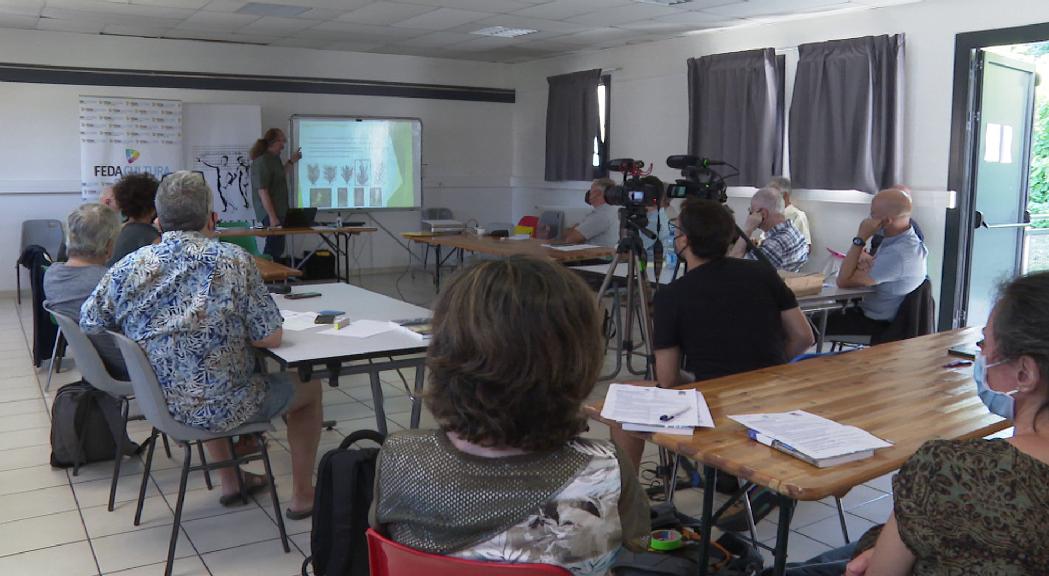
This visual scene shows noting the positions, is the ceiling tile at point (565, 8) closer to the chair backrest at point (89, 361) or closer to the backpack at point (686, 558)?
the chair backrest at point (89, 361)

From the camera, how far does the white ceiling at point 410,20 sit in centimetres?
659

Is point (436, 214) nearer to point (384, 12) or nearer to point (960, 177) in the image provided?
point (384, 12)

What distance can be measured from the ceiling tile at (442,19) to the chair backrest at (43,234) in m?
3.73

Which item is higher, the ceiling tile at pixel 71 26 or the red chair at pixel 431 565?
the ceiling tile at pixel 71 26

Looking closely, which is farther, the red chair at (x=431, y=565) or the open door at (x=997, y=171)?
the open door at (x=997, y=171)

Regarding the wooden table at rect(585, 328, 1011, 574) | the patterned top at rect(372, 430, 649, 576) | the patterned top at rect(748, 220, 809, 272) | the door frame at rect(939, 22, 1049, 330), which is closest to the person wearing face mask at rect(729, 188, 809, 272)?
the patterned top at rect(748, 220, 809, 272)

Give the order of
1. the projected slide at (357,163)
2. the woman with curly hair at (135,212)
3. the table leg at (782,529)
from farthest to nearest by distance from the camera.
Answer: the projected slide at (357,163)
the woman with curly hair at (135,212)
the table leg at (782,529)

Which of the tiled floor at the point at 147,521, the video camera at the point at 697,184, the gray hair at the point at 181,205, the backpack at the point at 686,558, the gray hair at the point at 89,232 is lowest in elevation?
the tiled floor at the point at 147,521

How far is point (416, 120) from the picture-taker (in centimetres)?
992

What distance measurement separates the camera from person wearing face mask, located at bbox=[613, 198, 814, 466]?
2.83 m

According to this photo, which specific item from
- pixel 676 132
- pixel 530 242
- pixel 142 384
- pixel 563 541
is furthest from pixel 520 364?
pixel 676 132

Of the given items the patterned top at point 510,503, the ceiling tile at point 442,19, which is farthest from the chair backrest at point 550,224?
the patterned top at point 510,503

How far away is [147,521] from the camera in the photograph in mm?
3096

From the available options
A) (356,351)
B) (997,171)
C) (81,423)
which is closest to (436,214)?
(997,171)
